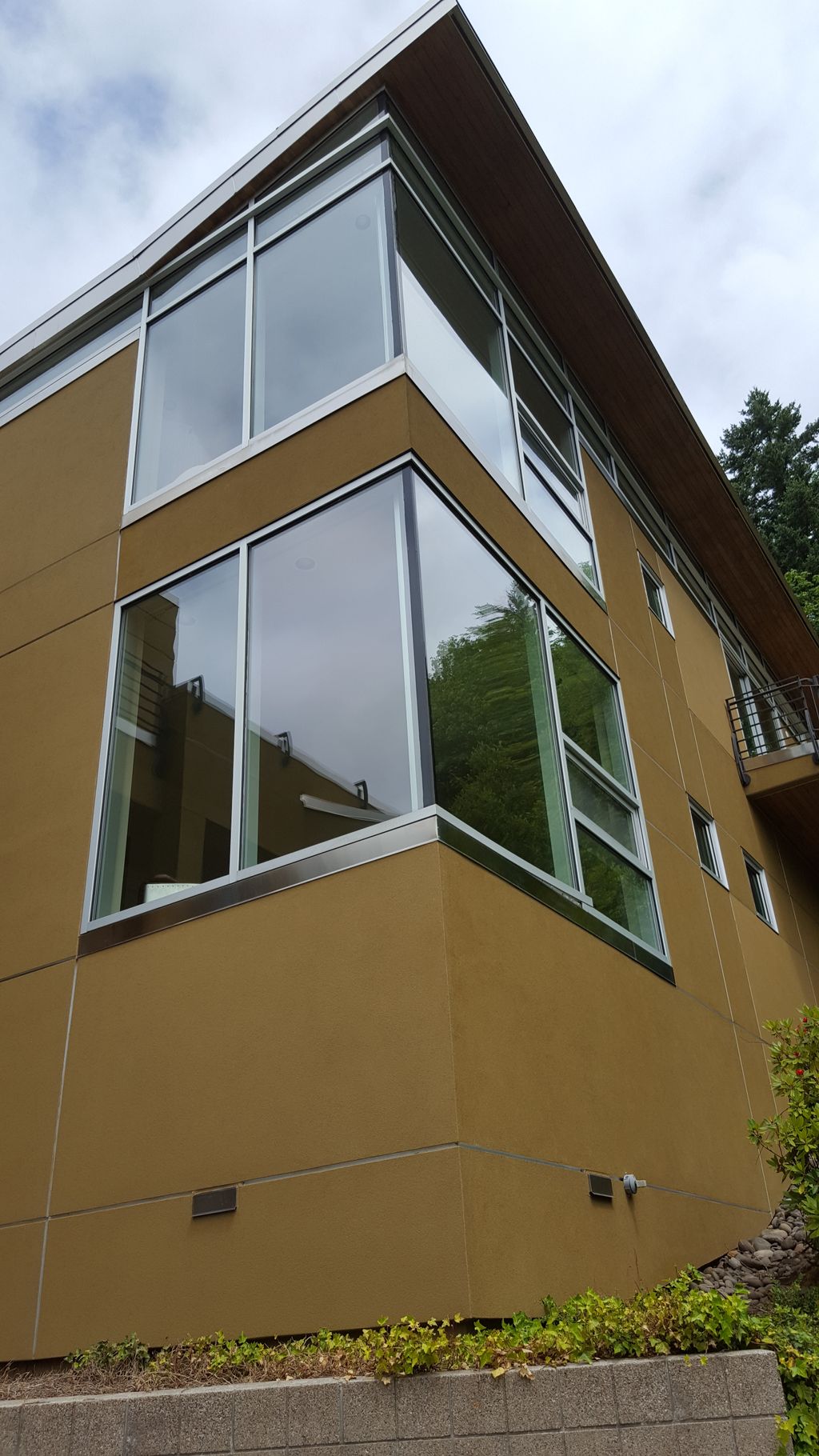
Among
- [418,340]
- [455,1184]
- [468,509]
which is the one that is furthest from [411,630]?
[455,1184]

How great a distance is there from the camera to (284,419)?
804 cm

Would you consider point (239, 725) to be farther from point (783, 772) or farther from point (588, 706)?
point (783, 772)

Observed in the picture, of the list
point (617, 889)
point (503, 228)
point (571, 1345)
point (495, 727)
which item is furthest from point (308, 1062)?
point (503, 228)

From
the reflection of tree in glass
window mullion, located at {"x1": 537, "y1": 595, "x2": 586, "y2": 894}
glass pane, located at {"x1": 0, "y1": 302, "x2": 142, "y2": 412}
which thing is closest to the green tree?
window mullion, located at {"x1": 537, "y1": 595, "x2": 586, "y2": 894}

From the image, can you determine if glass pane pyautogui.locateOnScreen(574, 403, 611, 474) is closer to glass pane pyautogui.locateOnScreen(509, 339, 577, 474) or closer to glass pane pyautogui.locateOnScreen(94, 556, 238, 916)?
glass pane pyautogui.locateOnScreen(509, 339, 577, 474)

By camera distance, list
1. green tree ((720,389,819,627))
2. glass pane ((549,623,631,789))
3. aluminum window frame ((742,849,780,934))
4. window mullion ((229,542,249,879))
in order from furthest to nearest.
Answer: green tree ((720,389,819,627)) → aluminum window frame ((742,849,780,934)) → glass pane ((549,623,631,789)) → window mullion ((229,542,249,879))

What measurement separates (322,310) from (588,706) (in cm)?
383

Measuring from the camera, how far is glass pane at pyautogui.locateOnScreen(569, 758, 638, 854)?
809cm

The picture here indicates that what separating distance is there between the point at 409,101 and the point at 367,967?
24.0ft

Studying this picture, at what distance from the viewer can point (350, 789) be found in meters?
6.35

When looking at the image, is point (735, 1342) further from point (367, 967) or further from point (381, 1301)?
point (367, 967)

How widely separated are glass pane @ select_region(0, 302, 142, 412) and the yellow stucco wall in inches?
44.8

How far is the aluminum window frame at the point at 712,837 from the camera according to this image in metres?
11.6

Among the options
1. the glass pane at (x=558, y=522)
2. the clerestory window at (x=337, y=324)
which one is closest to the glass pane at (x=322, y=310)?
the clerestory window at (x=337, y=324)
